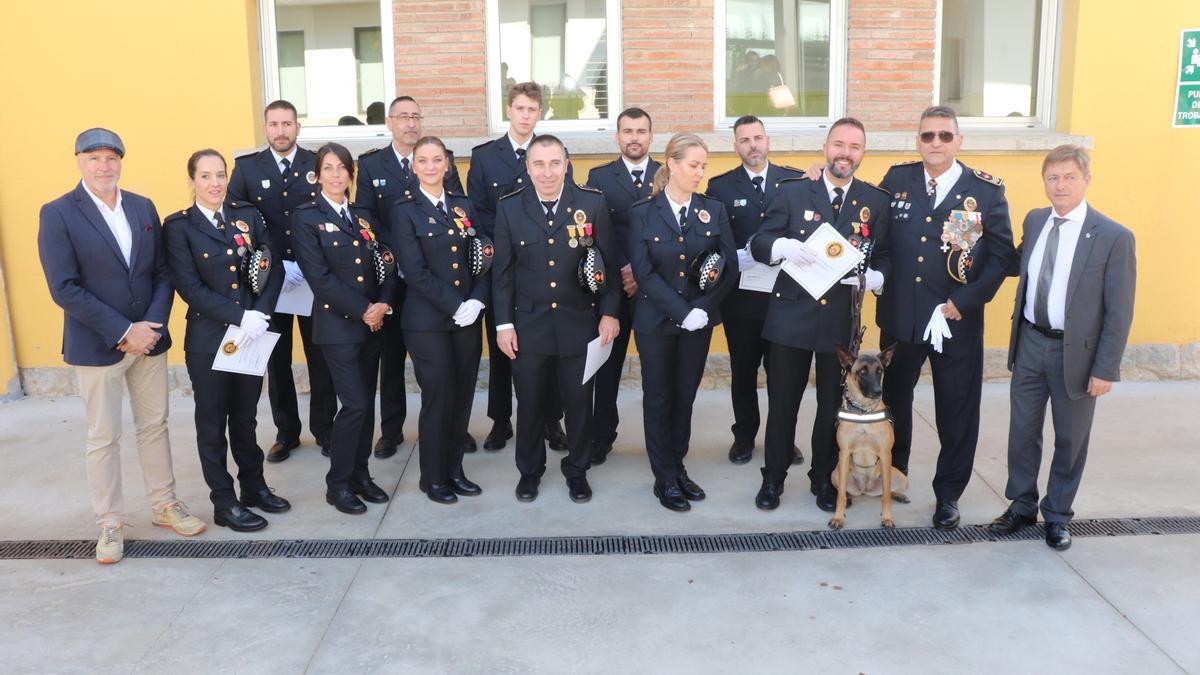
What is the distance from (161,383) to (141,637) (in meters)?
1.32

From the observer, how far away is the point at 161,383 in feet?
15.2

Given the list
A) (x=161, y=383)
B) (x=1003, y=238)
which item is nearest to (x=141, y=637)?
(x=161, y=383)

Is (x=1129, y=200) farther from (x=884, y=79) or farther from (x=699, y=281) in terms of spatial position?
(x=699, y=281)

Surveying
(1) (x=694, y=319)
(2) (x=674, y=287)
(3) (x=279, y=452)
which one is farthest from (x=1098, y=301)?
(3) (x=279, y=452)

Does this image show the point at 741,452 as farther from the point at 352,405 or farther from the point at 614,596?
the point at 352,405

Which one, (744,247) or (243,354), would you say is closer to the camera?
(243,354)

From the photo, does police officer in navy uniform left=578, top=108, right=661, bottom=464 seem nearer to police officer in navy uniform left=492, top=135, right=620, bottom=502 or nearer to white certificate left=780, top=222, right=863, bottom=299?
police officer in navy uniform left=492, top=135, right=620, bottom=502

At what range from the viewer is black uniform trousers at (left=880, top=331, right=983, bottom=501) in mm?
4695

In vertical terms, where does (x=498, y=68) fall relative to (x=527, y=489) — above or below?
above

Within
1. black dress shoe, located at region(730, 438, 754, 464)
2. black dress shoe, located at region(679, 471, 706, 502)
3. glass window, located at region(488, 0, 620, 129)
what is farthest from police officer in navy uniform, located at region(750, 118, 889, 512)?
glass window, located at region(488, 0, 620, 129)

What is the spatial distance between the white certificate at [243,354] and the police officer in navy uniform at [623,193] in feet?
6.14

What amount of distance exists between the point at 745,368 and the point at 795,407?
0.81 meters

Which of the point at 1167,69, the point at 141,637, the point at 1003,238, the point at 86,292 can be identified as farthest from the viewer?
the point at 1167,69

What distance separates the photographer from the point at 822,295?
15.3 feet
